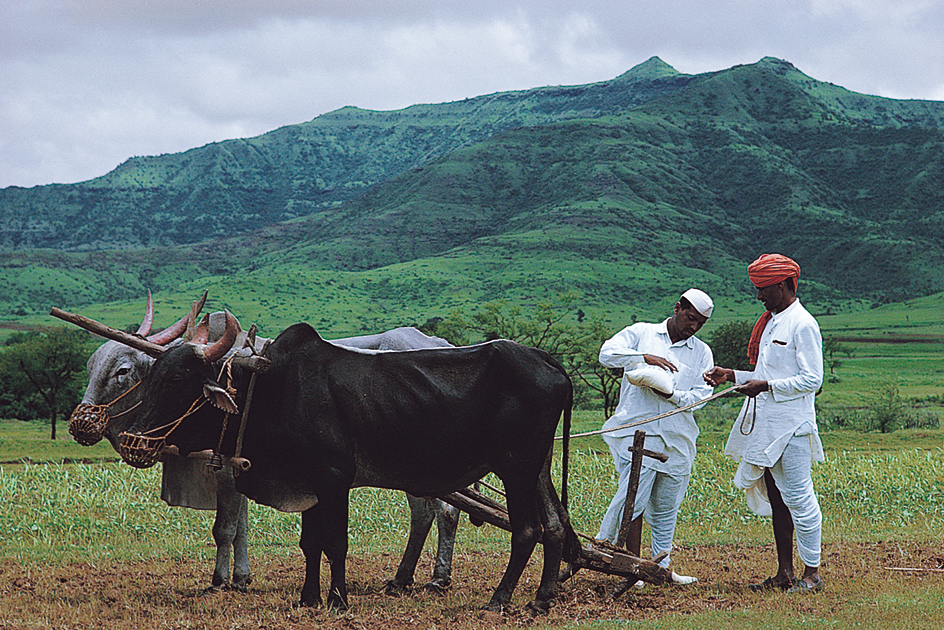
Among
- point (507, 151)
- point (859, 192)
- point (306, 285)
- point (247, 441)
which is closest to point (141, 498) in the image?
point (247, 441)

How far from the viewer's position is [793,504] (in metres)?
7.43

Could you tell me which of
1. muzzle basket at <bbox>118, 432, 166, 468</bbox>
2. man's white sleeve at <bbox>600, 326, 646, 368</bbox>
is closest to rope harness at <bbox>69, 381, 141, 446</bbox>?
muzzle basket at <bbox>118, 432, 166, 468</bbox>

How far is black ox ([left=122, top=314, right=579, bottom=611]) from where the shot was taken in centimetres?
672

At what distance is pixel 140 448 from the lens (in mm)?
6324

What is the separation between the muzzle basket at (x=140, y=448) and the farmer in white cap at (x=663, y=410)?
11.5ft

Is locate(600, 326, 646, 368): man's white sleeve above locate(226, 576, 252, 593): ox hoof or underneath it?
above

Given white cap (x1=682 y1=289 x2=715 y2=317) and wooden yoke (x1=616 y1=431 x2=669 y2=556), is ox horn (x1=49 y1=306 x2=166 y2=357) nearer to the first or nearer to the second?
wooden yoke (x1=616 y1=431 x2=669 y2=556)

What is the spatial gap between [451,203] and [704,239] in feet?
164

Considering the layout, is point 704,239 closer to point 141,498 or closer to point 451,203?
point 451,203

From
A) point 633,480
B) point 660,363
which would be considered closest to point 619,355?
point 660,363

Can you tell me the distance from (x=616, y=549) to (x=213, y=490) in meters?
3.55

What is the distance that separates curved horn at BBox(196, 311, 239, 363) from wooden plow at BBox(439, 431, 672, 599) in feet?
6.85

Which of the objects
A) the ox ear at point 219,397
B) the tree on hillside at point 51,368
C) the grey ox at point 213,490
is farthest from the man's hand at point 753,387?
the tree on hillside at point 51,368

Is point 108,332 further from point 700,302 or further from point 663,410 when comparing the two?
point 700,302
